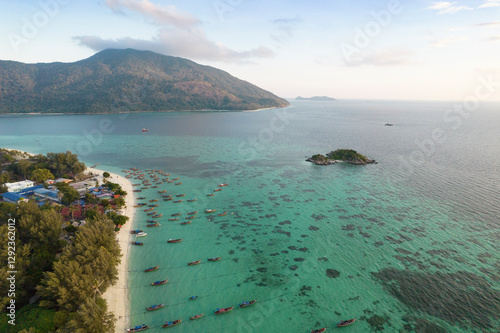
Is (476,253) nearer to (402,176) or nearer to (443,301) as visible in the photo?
(443,301)

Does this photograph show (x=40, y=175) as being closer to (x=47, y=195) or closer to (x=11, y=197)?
(x=11, y=197)

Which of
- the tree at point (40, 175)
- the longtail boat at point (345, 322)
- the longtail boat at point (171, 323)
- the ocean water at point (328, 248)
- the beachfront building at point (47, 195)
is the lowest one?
the longtail boat at point (171, 323)

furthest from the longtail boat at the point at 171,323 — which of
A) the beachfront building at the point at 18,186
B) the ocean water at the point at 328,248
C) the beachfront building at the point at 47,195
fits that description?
the beachfront building at the point at 18,186

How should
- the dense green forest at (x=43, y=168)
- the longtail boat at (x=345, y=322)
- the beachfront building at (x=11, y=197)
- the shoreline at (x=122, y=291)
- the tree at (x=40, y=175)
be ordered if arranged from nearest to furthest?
1. the longtail boat at (x=345, y=322)
2. the shoreline at (x=122, y=291)
3. the beachfront building at (x=11, y=197)
4. the tree at (x=40, y=175)
5. the dense green forest at (x=43, y=168)

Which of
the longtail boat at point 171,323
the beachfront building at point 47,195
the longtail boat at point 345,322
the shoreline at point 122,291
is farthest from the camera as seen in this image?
the beachfront building at point 47,195

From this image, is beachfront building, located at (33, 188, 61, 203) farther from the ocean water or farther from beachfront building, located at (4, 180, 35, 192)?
the ocean water

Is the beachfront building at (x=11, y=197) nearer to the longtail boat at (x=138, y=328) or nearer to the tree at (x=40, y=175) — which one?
the tree at (x=40, y=175)

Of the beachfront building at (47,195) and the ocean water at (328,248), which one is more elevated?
the beachfront building at (47,195)
